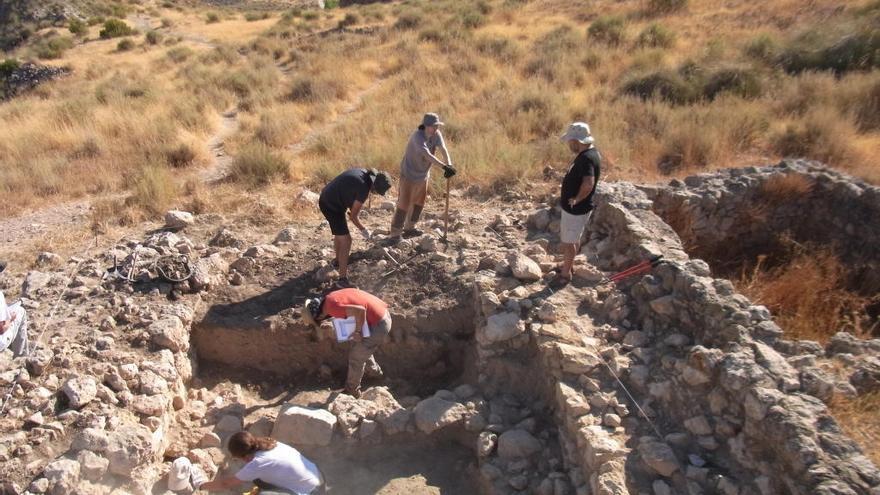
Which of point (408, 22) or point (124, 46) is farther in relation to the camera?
point (124, 46)

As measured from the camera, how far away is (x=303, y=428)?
16.3ft

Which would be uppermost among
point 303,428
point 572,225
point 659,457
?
point 572,225

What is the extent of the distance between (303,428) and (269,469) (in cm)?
90

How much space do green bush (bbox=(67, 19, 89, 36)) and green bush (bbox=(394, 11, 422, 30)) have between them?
50.3ft

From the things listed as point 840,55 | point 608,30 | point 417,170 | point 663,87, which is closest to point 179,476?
point 417,170

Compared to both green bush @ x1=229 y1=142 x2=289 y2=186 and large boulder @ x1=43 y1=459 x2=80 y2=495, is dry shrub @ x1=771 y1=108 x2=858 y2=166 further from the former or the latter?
large boulder @ x1=43 y1=459 x2=80 y2=495

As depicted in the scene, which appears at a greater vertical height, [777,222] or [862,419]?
[862,419]

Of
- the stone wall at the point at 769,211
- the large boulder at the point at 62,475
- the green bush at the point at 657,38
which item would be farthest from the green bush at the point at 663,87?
the large boulder at the point at 62,475

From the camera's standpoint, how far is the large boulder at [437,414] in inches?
200

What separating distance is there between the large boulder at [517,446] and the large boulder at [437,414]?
45 centimetres

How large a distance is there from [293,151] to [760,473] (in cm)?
934

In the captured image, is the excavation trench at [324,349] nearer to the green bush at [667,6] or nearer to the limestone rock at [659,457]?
the limestone rock at [659,457]

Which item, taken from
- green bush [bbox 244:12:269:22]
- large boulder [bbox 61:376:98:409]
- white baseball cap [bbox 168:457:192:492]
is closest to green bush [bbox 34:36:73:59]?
green bush [bbox 244:12:269:22]

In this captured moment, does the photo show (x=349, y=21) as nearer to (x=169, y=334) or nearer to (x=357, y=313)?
(x=169, y=334)
